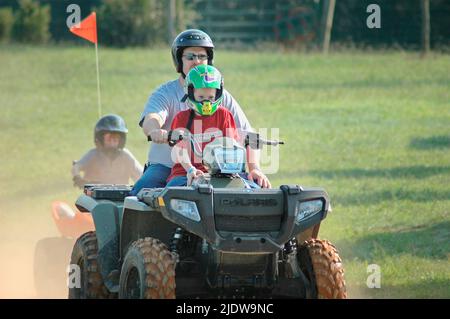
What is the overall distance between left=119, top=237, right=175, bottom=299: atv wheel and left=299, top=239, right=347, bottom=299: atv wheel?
97cm

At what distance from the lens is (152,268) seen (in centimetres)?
781

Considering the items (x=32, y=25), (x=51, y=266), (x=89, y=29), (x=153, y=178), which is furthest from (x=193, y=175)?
(x=32, y=25)

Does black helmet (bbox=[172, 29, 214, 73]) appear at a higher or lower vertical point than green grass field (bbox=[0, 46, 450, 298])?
higher

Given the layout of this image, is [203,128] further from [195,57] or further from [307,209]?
[307,209]

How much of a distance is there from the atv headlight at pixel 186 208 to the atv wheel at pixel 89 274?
1.22m

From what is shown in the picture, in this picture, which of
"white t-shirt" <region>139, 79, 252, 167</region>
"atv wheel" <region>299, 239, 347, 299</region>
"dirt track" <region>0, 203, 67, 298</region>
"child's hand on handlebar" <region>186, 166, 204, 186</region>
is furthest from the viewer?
"dirt track" <region>0, 203, 67, 298</region>

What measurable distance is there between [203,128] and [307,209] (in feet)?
3.61

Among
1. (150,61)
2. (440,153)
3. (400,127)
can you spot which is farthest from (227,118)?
(150,61)

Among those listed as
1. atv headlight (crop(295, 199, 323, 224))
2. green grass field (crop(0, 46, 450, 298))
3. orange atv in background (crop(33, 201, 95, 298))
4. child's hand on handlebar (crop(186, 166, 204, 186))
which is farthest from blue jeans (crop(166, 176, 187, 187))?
orange atv in background (crop(33, 201, 95, 298))

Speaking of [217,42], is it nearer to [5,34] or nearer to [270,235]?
[5,34]

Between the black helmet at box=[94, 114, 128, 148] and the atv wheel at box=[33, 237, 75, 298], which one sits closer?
the atv wheel at box=[33, 237, 75, 298]

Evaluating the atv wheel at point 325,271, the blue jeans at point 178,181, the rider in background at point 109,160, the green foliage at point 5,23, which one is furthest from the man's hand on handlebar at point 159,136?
the green foliage at point 5,23

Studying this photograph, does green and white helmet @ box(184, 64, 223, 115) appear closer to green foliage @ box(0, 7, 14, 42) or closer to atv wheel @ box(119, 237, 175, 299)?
atv wheel @ box(119, 237, 175, 299)

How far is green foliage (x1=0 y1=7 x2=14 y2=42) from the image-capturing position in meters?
39.4
